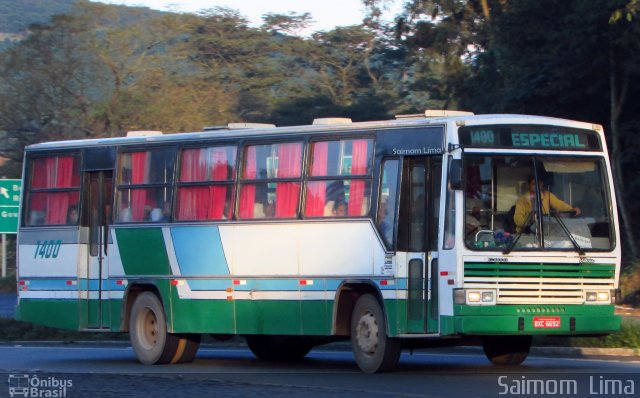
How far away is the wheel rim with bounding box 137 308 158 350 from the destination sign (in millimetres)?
6115

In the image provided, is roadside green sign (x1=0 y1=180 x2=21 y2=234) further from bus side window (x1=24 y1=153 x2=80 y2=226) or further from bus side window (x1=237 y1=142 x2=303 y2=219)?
bus side window (x1=237 y1=142 x2=303 y2=219)

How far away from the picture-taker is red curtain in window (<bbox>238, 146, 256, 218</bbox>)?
687 inches

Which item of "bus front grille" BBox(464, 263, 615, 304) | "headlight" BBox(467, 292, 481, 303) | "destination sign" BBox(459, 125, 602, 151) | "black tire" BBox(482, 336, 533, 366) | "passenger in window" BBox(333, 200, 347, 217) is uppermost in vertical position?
"destination sign" BBox(459, 125, 602, 151)

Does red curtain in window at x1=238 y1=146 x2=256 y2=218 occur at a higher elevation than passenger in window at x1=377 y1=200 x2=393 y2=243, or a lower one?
higher

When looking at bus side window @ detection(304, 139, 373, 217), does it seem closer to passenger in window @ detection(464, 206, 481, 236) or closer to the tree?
passenger in window @ detection(464, 206, 481, 236)

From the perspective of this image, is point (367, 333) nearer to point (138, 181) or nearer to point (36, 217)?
point (138, 181)

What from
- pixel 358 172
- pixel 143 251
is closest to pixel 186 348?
pixel 143 251

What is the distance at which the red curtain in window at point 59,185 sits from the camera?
65.8 ft

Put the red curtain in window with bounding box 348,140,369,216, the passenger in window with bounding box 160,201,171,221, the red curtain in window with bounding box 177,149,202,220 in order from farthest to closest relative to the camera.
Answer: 1. the passenger in window with bounding box 160,201,171,221
2. the red curtain in window with bounding box 177,149,202,220
3. the red curtain in window with bounding box 348,140,369,216

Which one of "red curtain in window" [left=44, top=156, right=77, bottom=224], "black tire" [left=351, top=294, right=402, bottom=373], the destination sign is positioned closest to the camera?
the destination sign

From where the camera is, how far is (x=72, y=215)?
1989 centimetres

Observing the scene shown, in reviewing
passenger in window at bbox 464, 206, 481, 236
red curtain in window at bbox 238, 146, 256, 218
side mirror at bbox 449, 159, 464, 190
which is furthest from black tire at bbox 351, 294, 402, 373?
red curtain in window at bbox 238, 146, 256, 218

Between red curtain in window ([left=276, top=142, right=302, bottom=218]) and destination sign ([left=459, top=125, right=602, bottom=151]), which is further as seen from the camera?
red curtain in window ([left=276, top=142, right=302, bottom=218])

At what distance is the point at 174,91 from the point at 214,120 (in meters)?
3.07
